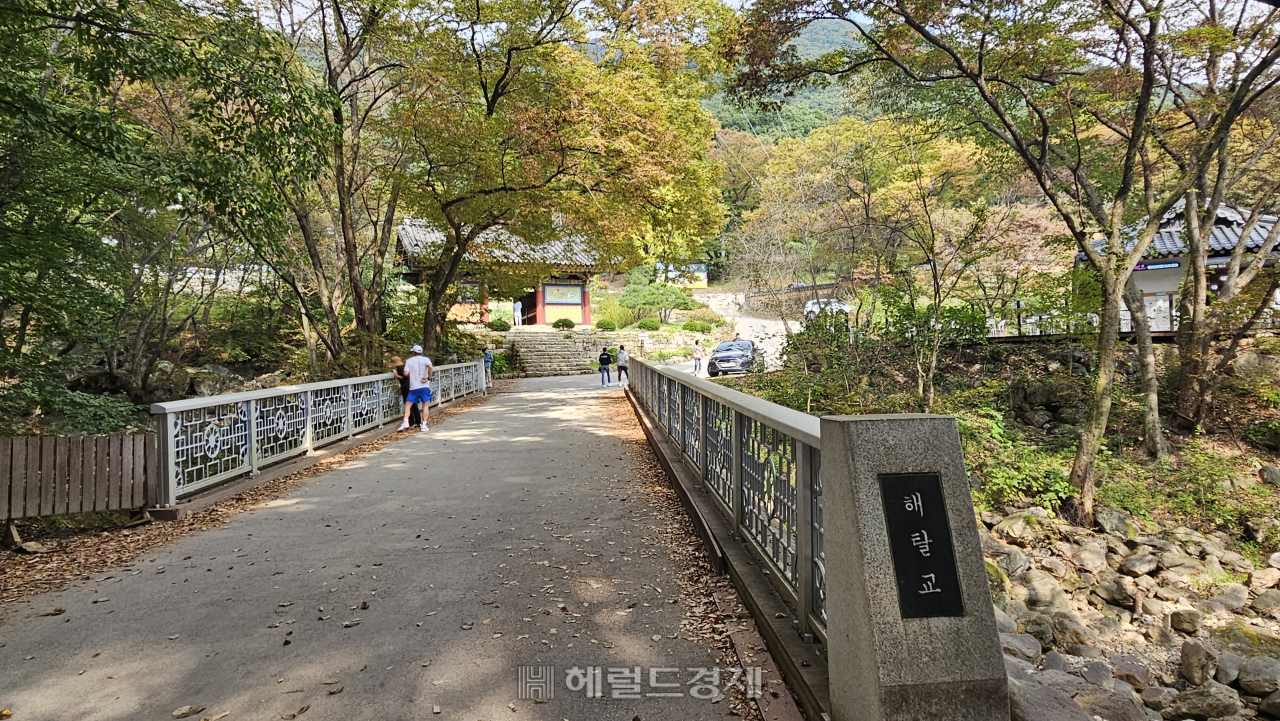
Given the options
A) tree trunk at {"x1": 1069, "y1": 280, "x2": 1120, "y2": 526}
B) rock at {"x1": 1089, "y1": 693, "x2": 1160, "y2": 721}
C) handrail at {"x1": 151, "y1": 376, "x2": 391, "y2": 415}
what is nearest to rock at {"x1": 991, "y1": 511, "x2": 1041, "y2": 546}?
tree trunk at {"x1": 1069, "y1": 280, "x2": 1120, "y2": 526}

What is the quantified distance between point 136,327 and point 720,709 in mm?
22922

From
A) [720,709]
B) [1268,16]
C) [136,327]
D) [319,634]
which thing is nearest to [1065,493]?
[1268,16]

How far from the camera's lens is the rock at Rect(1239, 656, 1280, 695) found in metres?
4.35

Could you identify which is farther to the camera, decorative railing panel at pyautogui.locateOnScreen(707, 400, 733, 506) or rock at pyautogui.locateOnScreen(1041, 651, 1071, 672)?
decorative railing panel at pyautogui.locateOnScreen(707, 400, 733, 506)

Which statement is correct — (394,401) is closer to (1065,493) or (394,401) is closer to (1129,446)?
(1065,493)

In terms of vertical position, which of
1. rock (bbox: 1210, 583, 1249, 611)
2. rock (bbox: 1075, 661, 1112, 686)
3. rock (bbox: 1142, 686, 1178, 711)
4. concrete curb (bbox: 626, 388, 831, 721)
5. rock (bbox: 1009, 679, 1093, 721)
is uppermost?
rock (bbox: 1009, 679, 1093, 721)

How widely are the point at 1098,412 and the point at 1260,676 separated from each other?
17.9 feet

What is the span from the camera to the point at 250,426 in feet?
24.9

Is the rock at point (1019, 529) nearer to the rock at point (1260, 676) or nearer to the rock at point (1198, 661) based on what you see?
the rock at point (1198, 661)

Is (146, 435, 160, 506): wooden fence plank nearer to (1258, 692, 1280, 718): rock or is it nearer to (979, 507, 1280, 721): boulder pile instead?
(979, 507, 1280, 721): boulder pile

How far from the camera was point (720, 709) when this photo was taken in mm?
2721

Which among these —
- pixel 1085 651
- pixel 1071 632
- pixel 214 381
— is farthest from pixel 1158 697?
pixel 214 381

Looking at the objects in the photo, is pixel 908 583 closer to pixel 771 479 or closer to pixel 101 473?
pixel 771 479

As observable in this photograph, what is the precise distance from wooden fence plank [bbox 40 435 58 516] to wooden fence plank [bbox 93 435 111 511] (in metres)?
0.26
